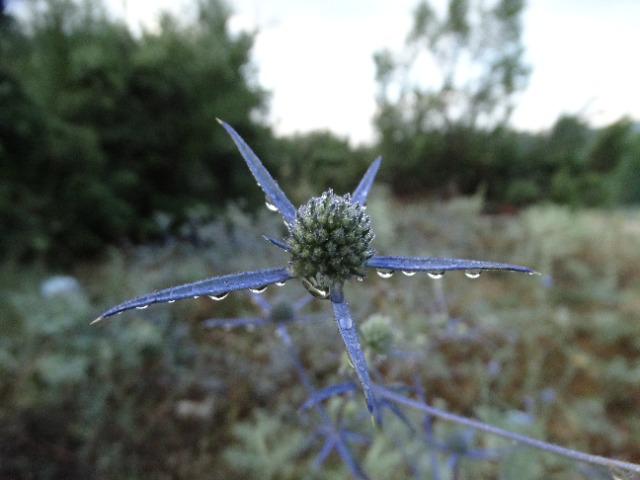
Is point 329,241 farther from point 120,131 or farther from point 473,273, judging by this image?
point 120,131

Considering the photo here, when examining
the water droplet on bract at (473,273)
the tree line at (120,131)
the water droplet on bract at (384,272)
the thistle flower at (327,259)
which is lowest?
the water droplet on bract at (473,273)

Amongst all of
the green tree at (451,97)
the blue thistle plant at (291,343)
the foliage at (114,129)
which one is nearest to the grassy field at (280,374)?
the blue thistle plant at (291,343)

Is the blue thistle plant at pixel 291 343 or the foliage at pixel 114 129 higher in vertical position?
the foliage at pixel 114 129

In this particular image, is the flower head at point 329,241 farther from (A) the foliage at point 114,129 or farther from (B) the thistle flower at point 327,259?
(A) the foliage at point 114,129

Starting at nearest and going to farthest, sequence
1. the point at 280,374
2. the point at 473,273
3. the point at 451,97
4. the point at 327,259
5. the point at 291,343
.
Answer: the point at 473,273 → the point at 327,259 → the point at 291,343 → the point at 280,374 → the point at 451,97

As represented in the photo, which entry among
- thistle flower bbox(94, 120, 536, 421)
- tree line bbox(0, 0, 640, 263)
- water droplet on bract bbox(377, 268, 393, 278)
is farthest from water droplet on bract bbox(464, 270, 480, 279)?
tree line bbox(0, 0, 640, 263)

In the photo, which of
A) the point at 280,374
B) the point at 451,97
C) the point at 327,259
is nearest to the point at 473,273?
the point at 327,259

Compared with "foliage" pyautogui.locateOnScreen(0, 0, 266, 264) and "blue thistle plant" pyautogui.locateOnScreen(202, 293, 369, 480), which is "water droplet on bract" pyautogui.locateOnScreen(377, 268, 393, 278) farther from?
"foliage" pyautogui.locateOnScreen(0, 0, 266, 264)
